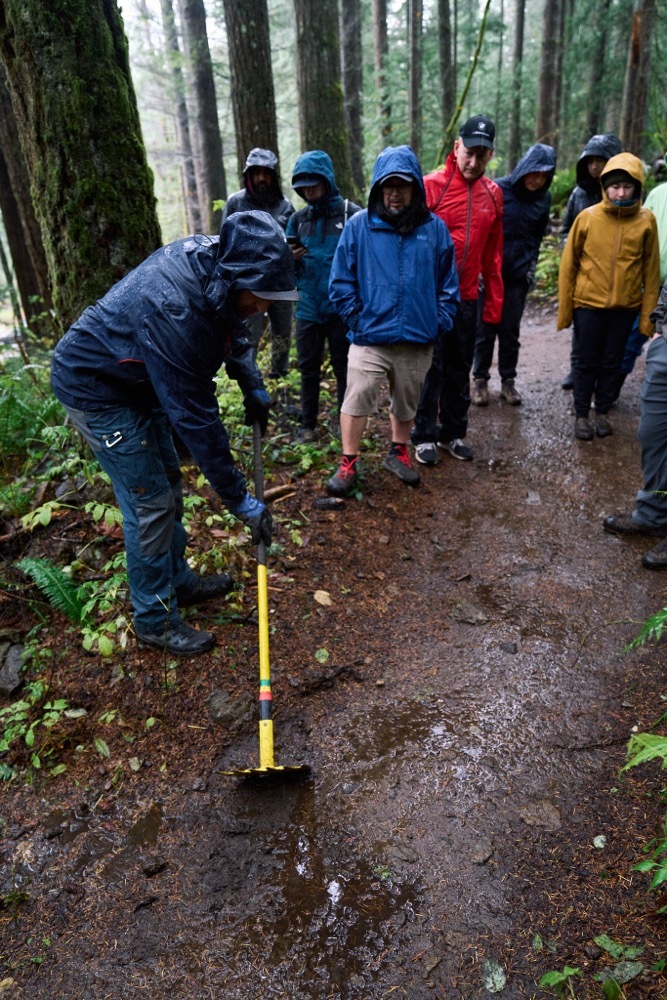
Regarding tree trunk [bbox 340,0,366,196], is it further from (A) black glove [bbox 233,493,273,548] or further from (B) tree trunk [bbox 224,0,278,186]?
(A) black glove [bbox 233,493,273,548]

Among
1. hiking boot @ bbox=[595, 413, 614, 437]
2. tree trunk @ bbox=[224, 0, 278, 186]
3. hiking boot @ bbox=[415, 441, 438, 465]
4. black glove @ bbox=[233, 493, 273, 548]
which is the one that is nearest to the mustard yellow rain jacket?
hiking boot @ bbox=[595, 413, 614, 437]

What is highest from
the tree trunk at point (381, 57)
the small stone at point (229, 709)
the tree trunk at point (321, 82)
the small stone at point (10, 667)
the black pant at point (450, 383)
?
the tree trunk at point (381, 57)

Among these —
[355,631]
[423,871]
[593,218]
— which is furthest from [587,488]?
[423,871]

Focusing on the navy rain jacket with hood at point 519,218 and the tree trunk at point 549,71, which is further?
the tree trunk at point 549,71

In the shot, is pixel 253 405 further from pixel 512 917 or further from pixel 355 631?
pixel 512 917

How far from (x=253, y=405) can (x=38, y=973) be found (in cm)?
302

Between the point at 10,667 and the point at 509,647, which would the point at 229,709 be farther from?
Answer: the point at 509,647

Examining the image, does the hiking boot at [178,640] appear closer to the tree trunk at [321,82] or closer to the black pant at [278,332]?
the black pant at [278,332]

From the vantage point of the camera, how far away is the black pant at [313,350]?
5.64 metres

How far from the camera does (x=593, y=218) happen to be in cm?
529

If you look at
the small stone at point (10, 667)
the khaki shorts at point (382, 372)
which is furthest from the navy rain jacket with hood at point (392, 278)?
the small stone at point (10, 667)

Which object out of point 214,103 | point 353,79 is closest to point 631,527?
point 353,79

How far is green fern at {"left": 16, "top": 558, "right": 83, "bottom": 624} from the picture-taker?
12.1 feet

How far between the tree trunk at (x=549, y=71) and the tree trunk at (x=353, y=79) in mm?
4194
